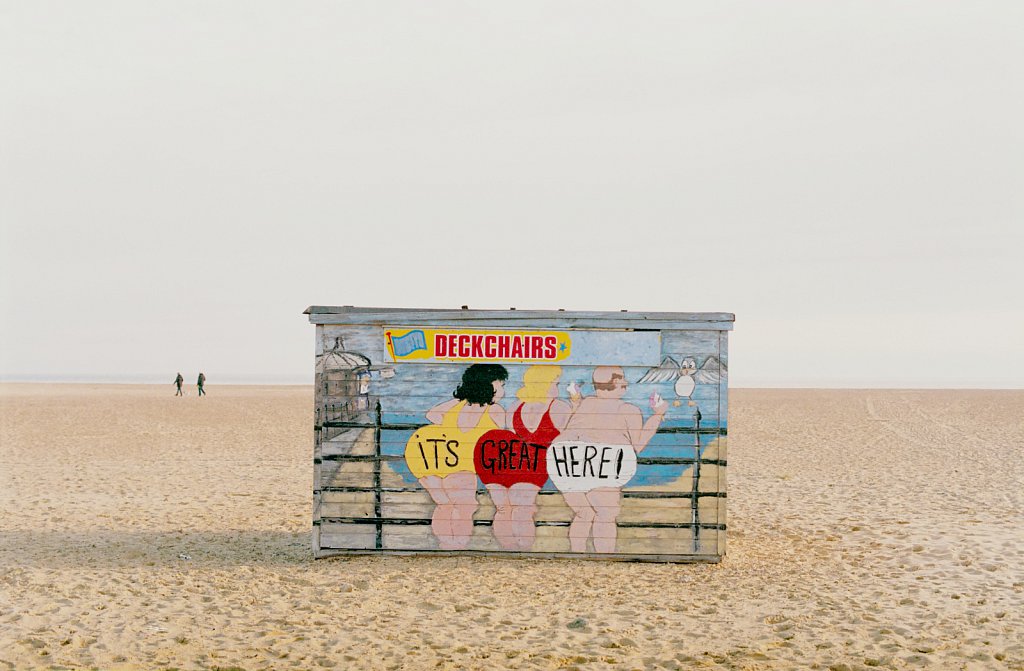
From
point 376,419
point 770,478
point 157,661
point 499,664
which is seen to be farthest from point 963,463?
point 157,661

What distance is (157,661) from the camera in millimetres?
7934

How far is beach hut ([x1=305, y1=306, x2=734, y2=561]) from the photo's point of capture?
36.6ft

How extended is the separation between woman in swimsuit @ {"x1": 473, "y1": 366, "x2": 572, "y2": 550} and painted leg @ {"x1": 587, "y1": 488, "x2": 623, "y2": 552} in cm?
68

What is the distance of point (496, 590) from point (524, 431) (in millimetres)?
1950

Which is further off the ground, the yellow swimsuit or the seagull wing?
the seagull wing

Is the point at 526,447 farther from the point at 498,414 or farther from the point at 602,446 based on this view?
the point at 602,446

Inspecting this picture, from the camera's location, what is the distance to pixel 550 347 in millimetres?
11156

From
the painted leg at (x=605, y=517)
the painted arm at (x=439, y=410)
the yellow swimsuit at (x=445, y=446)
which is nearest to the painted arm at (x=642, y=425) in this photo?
the painted leg at (x=605, y=517)

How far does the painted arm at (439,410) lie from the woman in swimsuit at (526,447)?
1.71ft

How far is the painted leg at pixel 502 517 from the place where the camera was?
11.2 metres

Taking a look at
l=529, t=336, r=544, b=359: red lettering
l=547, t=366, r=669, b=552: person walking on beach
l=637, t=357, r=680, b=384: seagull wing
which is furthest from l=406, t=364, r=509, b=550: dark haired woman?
l=637, t=357, r=680, b=384: seagull wing

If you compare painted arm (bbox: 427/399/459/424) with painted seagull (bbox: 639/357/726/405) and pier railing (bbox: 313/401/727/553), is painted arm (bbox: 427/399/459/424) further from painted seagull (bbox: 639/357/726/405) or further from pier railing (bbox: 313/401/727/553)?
painted seagull (bbox: 639/357/726/405)

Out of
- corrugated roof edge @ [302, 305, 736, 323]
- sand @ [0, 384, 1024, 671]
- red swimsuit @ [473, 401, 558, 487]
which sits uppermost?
corrugated roof edge @ [302, 305, 736, 323]

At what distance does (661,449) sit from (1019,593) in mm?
4048
